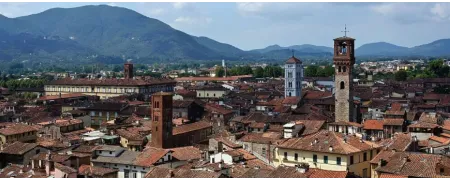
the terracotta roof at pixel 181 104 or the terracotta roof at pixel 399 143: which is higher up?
the terracotta roof at pixel 181 104

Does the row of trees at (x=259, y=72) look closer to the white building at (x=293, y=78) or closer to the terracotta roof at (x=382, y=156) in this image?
the white building at (x=293, y=78)

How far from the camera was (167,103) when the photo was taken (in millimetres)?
48156

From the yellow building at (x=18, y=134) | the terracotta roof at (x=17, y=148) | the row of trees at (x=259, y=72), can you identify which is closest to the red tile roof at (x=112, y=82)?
the yellow building at (x=18, y=134)

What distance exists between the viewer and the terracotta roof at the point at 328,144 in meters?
34.8

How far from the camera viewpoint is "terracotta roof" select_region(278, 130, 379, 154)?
1369 inches

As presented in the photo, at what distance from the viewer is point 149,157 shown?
128 feet

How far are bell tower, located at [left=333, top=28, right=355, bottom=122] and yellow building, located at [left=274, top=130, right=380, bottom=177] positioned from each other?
2024cm

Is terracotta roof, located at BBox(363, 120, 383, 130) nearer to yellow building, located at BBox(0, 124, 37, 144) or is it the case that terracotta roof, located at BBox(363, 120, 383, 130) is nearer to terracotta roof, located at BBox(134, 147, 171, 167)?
terracotta roof, located at BBox(134, 147, 171, 167)

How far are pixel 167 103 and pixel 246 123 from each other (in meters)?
10.7

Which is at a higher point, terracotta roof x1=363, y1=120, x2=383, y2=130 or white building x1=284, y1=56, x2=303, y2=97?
white building x1=284, y1=56, x2=303, y2=97

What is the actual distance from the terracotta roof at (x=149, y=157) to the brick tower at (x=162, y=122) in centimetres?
619

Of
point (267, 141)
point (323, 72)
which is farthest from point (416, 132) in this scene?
point (323, 72)

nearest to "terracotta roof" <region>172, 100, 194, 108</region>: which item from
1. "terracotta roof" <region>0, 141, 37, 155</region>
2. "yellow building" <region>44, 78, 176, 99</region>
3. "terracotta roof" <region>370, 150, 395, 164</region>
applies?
"terracotta roof" <region>0, 141, 37, 155</region>

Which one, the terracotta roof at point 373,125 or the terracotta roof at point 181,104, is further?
the terracotta roof at point 181,104
